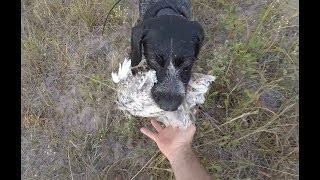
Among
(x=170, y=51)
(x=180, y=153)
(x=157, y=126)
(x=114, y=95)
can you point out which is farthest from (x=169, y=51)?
(x=114, y=95)

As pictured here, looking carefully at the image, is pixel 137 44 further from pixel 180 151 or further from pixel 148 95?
pixel 180 151

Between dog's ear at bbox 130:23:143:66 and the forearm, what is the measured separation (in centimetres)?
83

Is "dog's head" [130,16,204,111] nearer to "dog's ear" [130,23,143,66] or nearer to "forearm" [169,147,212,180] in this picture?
"dog's ear" [130,23,143,66]

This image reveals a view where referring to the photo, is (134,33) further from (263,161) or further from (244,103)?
(263,161)

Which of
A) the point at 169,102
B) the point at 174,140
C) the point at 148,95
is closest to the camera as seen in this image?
the point at 169,102

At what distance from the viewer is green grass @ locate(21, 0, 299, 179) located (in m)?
3.58

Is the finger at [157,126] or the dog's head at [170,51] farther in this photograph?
the finger at [157,126]

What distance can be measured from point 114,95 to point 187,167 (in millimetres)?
1142

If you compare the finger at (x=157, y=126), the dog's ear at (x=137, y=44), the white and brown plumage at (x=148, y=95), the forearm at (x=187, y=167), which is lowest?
the forearm at (x=187, y=167)

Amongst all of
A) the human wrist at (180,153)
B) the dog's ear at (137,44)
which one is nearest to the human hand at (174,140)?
the human wrist at (180,153)

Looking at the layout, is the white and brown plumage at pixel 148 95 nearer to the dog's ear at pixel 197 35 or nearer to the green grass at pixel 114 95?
the dog's ear at pixel 197 35

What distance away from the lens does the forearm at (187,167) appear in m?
2.96

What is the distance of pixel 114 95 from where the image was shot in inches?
149

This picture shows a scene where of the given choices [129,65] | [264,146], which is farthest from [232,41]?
[129,65]
